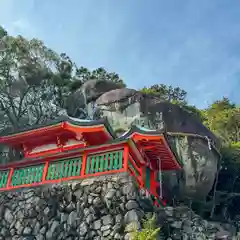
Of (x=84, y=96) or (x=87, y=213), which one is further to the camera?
(x=84, y=96)

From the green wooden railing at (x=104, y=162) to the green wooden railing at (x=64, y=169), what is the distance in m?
0.45

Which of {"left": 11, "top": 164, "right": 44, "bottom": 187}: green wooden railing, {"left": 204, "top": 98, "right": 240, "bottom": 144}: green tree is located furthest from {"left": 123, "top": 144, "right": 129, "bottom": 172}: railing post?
{"left": 204, "top": 98, "right": 240, "bottom": 144}: green tree

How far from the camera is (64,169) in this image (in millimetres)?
12172

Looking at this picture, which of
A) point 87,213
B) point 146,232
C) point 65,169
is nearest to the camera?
point 146,232

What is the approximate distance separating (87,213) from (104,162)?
177 cm

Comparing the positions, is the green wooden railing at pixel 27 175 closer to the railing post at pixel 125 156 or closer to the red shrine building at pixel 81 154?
the red shrine building at pixel 81 154

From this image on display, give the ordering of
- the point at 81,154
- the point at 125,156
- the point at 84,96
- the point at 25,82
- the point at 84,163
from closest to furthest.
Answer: the point at 125,156 < the point at 84,163 < the point at 81,154 < the point at 25,82 < the point at 84,96

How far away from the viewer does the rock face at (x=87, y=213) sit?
10367mm

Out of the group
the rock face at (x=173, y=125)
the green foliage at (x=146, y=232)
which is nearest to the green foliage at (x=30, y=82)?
the rock face at (x=173, y=125)

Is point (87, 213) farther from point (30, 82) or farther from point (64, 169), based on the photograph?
point (30, 82)

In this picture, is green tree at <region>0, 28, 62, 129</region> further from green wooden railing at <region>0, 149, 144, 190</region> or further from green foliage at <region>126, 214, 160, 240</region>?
green foliage at <region>126, 214, 160, 240</region>

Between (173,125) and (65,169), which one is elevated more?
(173,125)

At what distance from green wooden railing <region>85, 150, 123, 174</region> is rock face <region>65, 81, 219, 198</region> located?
8.85 meters

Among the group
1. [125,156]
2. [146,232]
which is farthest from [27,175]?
[146,232]
